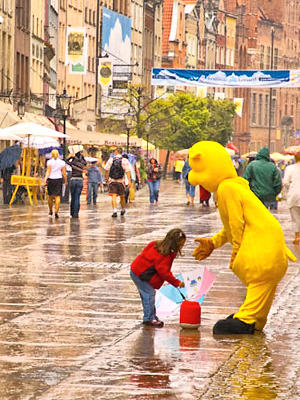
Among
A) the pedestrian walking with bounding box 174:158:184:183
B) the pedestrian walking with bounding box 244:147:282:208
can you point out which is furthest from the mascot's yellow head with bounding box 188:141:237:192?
the pedestrian walking with bounding box 174:158:184:183

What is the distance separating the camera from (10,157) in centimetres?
3716

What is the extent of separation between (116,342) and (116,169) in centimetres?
2116

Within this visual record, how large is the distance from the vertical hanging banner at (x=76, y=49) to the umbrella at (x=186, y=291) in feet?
173

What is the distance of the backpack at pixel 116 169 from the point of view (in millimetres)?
31562

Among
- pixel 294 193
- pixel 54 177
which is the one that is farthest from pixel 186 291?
pixel 54 177

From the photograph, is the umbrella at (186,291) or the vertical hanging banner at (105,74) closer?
the umbrella at (186,291)

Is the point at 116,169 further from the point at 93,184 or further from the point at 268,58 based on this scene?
the point at 268,58

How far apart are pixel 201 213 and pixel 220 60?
12049 cm

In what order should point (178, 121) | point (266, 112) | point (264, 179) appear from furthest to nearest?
point (266, 112)
point (178, 121)
point (264, 179)

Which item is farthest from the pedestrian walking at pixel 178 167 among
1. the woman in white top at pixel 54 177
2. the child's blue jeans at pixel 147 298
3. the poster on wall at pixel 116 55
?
the child's blue jeans at pixel 147 298

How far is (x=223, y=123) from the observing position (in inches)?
4446

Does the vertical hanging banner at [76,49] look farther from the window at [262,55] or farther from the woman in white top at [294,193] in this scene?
the window at [262,55]

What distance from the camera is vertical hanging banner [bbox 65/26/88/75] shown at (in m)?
64.3

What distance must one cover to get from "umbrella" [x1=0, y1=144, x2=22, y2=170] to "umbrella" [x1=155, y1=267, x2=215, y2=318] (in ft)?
82.9
